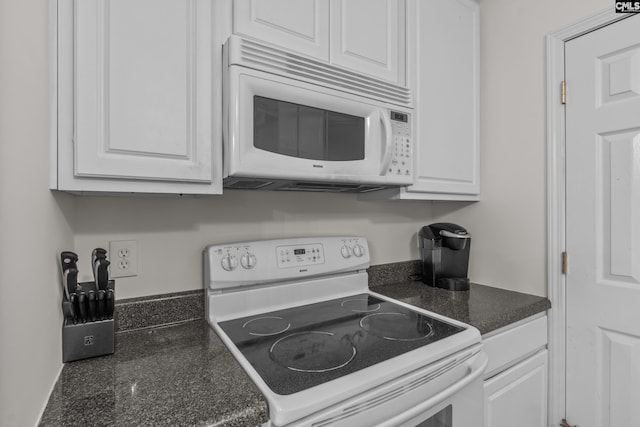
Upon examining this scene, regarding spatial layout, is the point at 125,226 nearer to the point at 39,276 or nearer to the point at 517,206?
the point at 39,276

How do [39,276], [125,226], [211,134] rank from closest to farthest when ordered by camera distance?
[39,276] < [211,134] < [125,226]

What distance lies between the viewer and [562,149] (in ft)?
4.73

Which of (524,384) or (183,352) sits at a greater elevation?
(183,352)

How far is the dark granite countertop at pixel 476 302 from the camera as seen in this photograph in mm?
1228

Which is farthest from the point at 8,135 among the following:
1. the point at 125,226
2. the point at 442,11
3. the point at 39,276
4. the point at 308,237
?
the point at 442,11

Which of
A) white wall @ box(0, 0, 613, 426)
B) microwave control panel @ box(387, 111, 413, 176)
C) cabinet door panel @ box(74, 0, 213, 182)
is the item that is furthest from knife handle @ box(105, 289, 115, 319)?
microwave control panel @ box(387, 111, 413, 176)

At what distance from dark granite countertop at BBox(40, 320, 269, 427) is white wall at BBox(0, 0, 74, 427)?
2.6 inches

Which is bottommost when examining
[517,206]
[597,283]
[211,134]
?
[597,283]

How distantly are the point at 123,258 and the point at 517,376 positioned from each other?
63.2 inches

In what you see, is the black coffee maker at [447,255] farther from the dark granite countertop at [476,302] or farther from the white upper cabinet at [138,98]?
the white upper cabinet at [138,98]

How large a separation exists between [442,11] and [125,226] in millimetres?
1694

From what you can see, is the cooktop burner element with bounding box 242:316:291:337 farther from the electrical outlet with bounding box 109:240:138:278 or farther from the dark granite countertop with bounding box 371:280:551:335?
the dark granite countertop with bounding box 371:280:551:335

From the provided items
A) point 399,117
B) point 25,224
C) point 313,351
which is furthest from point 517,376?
point 25,224

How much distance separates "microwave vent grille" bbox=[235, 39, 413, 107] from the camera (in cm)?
100
